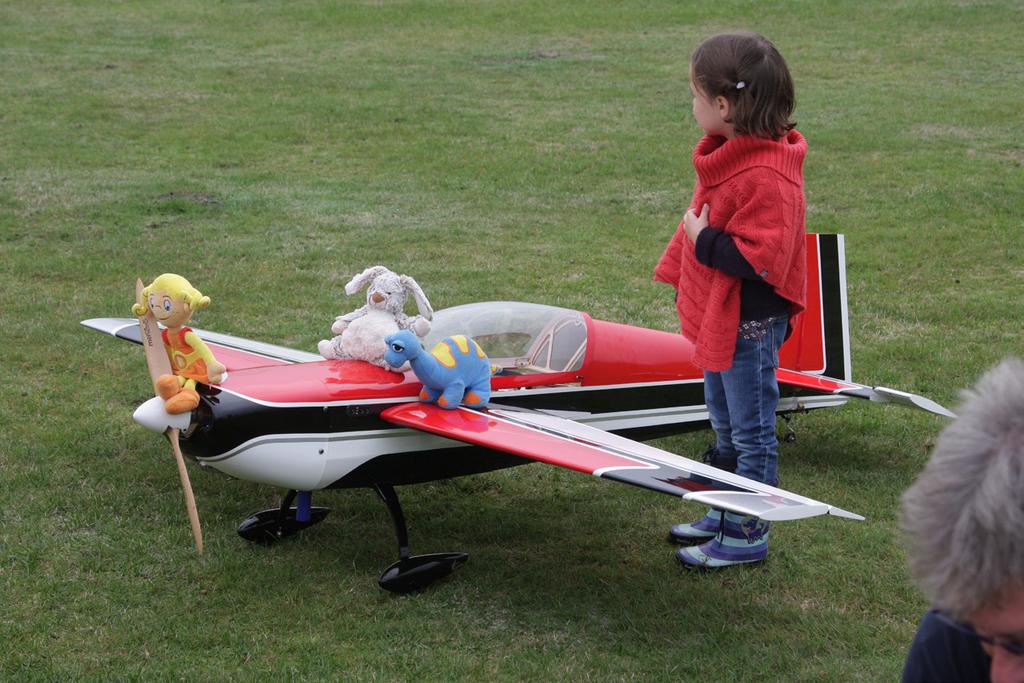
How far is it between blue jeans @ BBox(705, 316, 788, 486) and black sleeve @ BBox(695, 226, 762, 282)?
0.28 m

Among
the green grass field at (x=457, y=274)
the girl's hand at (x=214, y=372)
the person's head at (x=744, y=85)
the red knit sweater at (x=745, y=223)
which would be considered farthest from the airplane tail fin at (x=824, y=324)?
the girl's hand at (x=214, y=372)

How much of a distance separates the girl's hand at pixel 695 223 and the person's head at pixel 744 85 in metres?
0.32

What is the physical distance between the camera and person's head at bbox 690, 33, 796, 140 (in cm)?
374

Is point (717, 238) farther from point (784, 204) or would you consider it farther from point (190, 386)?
point (190, 386)

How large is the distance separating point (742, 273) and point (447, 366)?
118cm

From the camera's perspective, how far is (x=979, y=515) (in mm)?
1150

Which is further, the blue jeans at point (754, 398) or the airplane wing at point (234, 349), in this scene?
the airplane wing at point (234, 349)

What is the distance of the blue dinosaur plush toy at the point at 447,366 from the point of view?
161 inches

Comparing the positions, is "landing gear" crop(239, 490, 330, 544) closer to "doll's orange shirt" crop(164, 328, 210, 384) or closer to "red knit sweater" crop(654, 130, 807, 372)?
"doll's orange shirt" crop(164, 328, 210, 384)

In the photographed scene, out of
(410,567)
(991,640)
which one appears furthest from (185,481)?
(991,640)

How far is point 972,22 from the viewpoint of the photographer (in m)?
19.1

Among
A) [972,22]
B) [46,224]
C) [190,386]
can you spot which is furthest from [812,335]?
[972,22]

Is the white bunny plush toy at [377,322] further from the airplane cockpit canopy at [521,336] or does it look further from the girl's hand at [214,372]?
the girl's hand at [214,372]

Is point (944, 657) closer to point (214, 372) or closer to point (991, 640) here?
point (991, 640)
